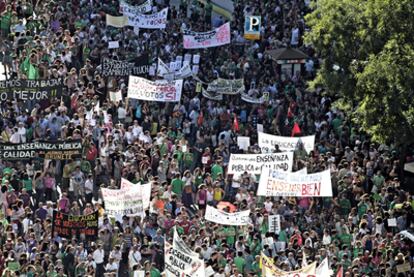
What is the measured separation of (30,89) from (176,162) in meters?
4.66

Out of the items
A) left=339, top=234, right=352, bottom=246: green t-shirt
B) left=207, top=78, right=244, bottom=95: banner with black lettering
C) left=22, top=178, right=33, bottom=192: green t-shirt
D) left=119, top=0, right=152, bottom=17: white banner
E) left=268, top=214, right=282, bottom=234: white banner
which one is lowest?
left=339, top=234, right=352, bottom=246: green t-shirt

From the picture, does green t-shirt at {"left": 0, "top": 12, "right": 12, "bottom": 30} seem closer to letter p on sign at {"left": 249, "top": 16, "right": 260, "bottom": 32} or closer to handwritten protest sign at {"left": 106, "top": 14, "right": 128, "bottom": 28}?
handwritten protest sign at {"left": 106, "top": 14, "right": 128, "bottom": 28}

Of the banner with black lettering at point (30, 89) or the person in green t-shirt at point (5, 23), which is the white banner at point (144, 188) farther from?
the person in green t-shirt at point (5, 23)

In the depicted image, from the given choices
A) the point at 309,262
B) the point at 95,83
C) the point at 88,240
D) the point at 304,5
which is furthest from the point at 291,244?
the point at 304,5

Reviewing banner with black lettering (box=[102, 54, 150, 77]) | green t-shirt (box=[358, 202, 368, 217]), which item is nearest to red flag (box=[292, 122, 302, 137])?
green t-shirt (box=[358, 202, 368, 217])

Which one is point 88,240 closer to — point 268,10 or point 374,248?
point 374,248

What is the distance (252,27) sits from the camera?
51812 mm

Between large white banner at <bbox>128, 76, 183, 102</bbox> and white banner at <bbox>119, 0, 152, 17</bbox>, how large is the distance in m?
5.62

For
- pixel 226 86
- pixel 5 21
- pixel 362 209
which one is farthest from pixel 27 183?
pixel 5 21

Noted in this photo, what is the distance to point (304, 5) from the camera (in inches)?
2135

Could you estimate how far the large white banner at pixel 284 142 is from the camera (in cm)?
4322

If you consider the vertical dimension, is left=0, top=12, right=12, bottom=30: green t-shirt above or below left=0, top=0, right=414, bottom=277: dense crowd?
above

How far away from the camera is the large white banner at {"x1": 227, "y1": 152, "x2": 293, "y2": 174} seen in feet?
136

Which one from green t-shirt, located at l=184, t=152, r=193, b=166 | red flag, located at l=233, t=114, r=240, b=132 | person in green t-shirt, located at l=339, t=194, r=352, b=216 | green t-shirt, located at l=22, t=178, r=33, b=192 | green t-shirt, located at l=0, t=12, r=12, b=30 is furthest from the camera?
green t-shirt, located at l=0, t=12, r=12, b=30
